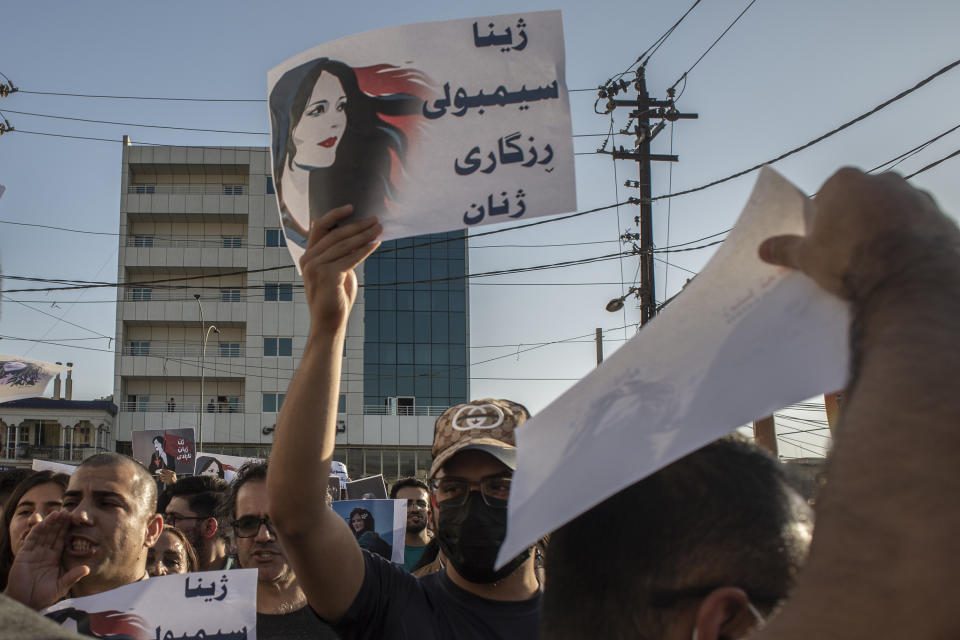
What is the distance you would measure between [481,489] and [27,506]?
3.12m

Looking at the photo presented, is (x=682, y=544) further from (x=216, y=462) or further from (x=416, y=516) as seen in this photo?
(x=216, y=462)

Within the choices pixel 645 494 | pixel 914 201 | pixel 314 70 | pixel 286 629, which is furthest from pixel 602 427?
pixel 286 629

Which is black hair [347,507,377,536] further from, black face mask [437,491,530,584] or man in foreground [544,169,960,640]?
man in foreground [544,169,960,640]

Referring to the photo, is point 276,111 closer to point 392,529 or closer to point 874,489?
point 874,489

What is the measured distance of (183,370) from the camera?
Result: 4731cm

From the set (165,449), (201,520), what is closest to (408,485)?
(201,520)

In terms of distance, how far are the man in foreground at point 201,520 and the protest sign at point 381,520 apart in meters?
0.91

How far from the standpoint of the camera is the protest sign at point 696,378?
0.97 meters

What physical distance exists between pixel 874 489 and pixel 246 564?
412 cm

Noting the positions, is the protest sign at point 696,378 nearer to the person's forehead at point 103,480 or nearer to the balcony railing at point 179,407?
the person's forehead at point 103,480

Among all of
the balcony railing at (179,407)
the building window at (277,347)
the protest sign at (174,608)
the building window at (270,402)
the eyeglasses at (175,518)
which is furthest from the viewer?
the building window at (277,347)

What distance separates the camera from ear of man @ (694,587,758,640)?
100cm

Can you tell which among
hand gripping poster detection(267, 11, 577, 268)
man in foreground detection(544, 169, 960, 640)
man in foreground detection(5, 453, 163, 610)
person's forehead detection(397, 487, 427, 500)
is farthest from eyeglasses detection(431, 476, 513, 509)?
person's forehead detection(397, 487, 427, 500)

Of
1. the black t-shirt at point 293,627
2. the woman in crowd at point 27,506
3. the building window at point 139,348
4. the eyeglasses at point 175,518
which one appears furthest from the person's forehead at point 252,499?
the building window at point 139,348
